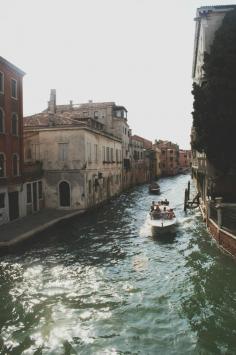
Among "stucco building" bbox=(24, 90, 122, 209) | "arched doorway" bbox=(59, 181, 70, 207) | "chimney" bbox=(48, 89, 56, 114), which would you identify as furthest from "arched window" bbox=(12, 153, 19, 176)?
"chimney" bbox=(48, 89, 56, 114)

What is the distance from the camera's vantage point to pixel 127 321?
9.82 metres

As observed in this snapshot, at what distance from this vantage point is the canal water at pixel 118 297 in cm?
880

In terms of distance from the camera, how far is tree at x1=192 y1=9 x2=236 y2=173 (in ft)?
62.3

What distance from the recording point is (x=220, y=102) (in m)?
19.2

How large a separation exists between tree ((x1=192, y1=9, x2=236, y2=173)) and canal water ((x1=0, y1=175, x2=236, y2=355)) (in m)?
4.81

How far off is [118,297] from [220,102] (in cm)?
1257

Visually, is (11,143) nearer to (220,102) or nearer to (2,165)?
(2,165)

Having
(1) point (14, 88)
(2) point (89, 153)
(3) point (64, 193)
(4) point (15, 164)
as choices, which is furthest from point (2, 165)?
(2) point (89, 153)

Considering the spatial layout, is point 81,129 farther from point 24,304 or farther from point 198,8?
point 24,304

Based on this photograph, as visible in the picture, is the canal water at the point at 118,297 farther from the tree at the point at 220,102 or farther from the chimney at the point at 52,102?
the chimney at the point at 52,102

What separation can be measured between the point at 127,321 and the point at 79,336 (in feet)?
4.83

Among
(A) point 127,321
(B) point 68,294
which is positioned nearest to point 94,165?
(B) point 68,294

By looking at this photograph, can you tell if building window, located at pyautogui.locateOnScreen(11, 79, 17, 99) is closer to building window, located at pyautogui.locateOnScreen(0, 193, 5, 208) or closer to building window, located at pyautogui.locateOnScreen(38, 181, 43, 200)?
building window, located at pyautogui.locateOnScreen(0, 193, 5, 208)

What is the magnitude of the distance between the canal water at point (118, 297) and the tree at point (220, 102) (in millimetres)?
4807
